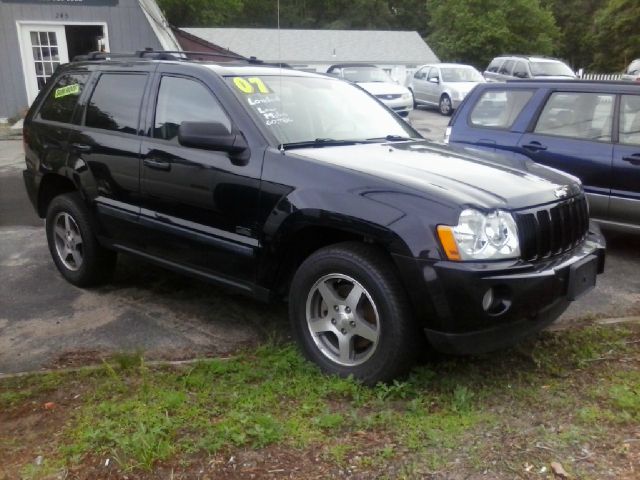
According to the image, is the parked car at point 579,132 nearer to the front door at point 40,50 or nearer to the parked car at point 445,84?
the front door at point 40,50

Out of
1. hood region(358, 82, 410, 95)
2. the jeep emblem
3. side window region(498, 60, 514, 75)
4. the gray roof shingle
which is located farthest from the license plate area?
the gray roof shingle

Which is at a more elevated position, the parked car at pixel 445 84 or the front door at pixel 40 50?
the front door at pixel 40 50

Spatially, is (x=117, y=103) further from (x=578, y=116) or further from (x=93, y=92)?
(x=578, y=116)

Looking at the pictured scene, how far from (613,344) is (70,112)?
438 centimetres

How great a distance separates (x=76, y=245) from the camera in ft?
17.0

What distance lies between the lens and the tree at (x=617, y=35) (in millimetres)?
39406

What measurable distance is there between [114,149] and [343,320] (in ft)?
7.44

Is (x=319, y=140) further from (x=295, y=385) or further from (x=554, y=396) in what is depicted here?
(x=554, y=396)

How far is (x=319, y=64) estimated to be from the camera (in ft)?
128

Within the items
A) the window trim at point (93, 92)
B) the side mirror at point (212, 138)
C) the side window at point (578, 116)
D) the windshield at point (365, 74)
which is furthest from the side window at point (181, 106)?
the windshield at point (365, 74)

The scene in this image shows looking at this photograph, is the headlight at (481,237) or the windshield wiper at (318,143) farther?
the windshield wiper at (318,143)

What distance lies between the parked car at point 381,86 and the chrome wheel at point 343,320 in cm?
1435

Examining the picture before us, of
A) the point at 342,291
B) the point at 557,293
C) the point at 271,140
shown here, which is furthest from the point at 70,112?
the point at 557,293

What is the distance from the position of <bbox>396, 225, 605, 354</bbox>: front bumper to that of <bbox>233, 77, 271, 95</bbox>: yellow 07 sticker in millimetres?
1771
